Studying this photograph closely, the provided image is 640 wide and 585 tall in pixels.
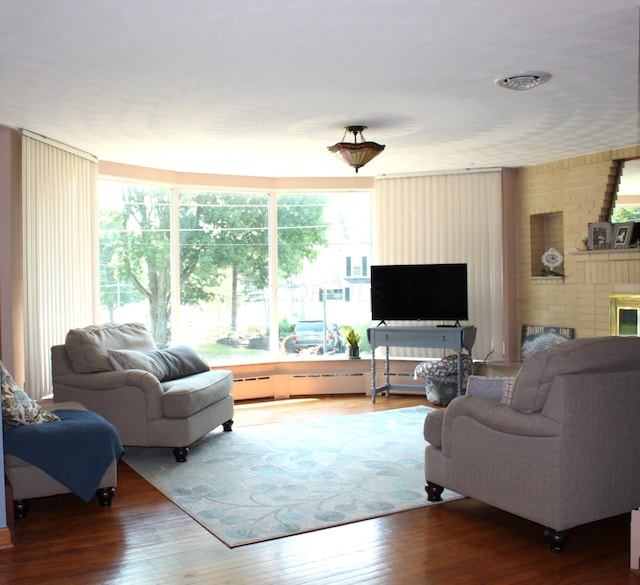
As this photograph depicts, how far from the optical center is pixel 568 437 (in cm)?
314

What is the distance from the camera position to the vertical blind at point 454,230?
24.2 feet

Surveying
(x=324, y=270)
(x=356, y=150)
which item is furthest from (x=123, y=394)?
(x=324, y=270)

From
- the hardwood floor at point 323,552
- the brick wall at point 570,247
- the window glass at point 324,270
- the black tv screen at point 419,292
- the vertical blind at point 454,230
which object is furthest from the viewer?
the window glass at point 324,270

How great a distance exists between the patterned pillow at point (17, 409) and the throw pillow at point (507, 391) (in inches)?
98.6

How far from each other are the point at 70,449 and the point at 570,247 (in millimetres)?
5026

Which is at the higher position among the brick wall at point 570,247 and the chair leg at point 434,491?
the brick wall at point 570,247

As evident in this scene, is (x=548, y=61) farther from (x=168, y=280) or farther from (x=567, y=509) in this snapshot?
(x=168, y=280)

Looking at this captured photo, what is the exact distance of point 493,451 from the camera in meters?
3.45

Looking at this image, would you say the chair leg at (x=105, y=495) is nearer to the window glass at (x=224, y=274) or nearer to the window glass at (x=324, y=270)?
the window glass at (x=224, y=274)

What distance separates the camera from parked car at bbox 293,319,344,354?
8047 millimetres

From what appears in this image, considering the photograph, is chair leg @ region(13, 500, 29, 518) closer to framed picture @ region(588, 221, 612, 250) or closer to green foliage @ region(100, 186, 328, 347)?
green foliage @ region(100, 186, 328, 347)

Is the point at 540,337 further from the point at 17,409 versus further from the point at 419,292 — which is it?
the point at 17,409

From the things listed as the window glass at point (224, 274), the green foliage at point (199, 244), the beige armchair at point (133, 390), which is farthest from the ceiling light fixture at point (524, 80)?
the window glass at point (224, 274)

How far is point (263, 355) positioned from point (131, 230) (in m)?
2.04
